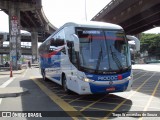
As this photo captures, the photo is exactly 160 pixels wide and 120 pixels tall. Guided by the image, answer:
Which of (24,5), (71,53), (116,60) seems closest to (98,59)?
(116,60)

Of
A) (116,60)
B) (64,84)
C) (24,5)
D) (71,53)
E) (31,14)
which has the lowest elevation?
(64,84)

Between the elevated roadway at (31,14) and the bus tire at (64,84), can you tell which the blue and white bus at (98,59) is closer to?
the bus tire at (64,84)

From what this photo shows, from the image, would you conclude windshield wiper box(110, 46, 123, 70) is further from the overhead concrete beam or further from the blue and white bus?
the overhead concrete beam

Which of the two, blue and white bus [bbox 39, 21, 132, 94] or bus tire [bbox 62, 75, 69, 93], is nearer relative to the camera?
blue and white bus [bbox 39, 21, 132, 94]

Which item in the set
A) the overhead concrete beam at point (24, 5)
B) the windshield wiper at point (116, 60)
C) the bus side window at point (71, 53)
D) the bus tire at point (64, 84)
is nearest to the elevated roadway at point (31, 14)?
the overhead concrete beam at point (24, 5)

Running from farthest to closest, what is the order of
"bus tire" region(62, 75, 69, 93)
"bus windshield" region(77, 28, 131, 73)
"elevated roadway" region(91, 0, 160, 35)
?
"elevated roadway" region(91, 0, 160, 35), "bus tire" region(62, 75, 69, 93), "bus windshield" region(77, 28, 131, 73)

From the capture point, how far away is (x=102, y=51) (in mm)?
11320

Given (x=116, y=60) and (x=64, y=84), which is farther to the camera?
(x=64, y=84)

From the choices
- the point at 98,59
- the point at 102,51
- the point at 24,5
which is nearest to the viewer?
the point at 98,59

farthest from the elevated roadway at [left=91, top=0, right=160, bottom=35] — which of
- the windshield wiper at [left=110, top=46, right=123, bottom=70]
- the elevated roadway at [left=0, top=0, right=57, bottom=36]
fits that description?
the windshield wiper at [left=110, top=46, right=123, bottom=70]

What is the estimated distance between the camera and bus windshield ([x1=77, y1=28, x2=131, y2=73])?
1112cm

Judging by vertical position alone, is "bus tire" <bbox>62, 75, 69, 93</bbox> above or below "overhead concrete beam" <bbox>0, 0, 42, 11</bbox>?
below

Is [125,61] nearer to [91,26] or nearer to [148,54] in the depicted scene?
[91,26]

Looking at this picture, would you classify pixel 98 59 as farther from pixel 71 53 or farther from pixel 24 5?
pixel 24 5
